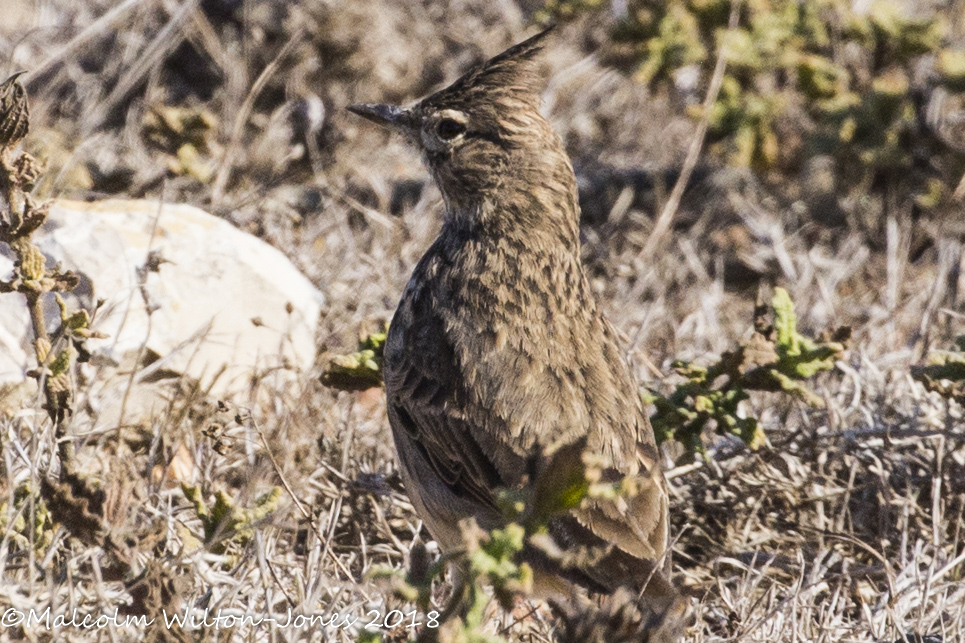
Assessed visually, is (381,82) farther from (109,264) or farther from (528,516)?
(528,516)

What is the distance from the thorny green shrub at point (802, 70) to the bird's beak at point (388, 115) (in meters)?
2.37

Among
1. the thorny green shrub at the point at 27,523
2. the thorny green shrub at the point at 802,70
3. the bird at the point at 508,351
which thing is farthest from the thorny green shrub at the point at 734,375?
the thorny green shrub at the point at 802,70

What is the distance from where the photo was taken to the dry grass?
3.42 metres

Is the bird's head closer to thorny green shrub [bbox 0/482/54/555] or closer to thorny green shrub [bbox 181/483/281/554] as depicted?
thorny green shrub [bbox 181/483/281/554]

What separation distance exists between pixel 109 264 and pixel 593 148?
3623 millimetres

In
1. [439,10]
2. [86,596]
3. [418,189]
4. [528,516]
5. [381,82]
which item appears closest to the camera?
[528,516]

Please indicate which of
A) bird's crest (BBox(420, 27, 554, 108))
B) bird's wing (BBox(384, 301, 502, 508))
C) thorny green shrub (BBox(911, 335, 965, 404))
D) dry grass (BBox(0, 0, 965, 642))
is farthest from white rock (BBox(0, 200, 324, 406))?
thorny green shrub (BBox(911, 335, 965, 404))

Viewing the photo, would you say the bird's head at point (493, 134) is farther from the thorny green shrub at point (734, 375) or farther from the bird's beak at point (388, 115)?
the thorny green shrub at point (734, 375)

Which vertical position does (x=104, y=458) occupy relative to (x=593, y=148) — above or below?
above

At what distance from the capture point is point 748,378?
13.5ft

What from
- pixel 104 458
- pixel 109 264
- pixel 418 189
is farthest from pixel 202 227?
pixel 418 189

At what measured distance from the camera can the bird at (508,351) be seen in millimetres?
3383

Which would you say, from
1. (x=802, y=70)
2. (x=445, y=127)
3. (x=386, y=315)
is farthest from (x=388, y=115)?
(x=802, y=70)

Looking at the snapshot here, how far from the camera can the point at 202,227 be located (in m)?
4.78
